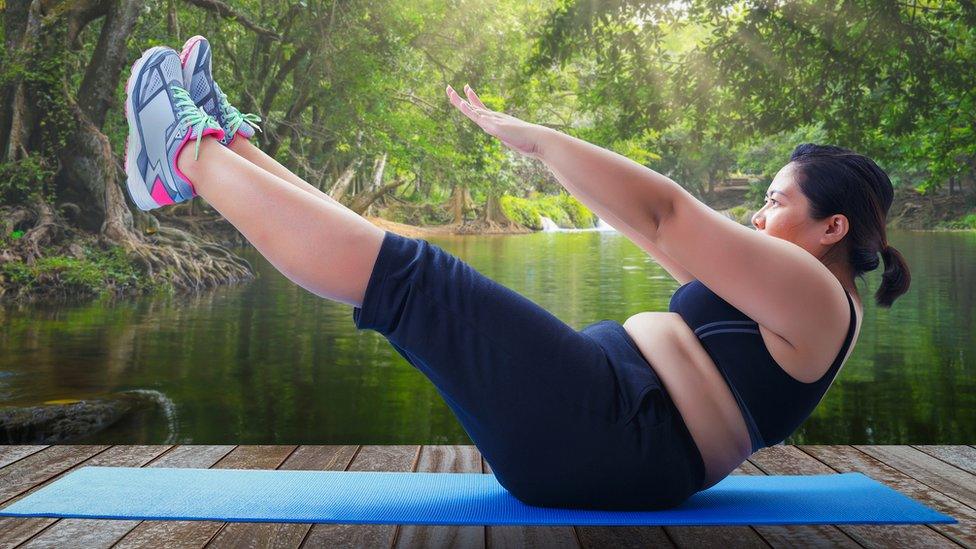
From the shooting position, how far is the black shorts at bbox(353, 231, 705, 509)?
1.16 metres

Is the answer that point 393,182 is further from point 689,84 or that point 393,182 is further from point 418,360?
point 418,360

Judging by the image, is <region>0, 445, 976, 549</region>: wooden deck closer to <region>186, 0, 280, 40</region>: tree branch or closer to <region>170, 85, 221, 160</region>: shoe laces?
<region>170, 85, 221, 160</region>: shoe laces

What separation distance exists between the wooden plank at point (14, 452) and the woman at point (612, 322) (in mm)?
1363

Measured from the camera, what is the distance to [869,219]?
129 cm

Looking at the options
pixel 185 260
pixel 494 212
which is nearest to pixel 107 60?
pixel 185 260

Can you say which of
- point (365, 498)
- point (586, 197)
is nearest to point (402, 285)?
point (586, 197)

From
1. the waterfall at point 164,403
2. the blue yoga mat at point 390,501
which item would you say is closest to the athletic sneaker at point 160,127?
the blue yoga mat at point 390,501

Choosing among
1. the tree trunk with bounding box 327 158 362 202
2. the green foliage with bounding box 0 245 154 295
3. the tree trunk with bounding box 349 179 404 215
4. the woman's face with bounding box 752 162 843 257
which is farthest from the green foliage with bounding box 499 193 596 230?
the woman's face with bounding box 752 162 843 257

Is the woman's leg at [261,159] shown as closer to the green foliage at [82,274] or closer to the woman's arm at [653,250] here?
the woman's arm at [653,250]

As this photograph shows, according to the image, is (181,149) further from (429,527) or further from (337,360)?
(337,360)

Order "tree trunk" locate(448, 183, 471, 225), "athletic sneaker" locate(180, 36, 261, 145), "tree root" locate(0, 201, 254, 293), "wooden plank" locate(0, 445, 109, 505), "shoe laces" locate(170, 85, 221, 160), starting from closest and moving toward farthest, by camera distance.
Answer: "shoe laces" locate(170, 85, 221, 160), "athletic sneaker" locate(180, 36, 261, 145), "wooden plank" locate(0, 445, 109, 505), "tree root" locate(0, 201, 254, 293), "tree trunk" locate(448, 183, 471, 225)

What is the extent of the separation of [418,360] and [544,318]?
0.20m

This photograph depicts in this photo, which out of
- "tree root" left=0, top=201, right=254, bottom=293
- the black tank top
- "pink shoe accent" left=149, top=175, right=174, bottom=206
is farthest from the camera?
"tree root" left=0, top=201, right=254, bottom=293

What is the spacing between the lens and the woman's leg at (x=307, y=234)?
3.75 feet
